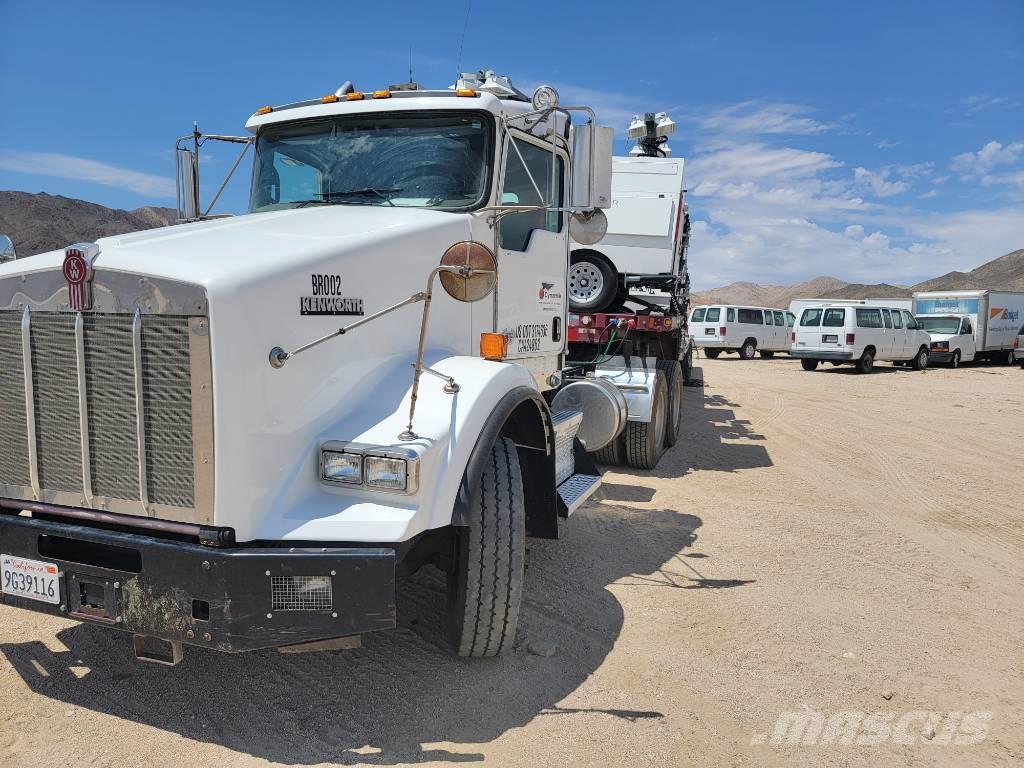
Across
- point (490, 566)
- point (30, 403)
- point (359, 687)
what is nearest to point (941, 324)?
point (490, 566)

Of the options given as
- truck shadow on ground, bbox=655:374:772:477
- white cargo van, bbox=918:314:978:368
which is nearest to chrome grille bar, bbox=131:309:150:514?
truck shadow on ground, bbox=655:374:772:477

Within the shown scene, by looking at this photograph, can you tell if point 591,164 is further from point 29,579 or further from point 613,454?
point 613,454

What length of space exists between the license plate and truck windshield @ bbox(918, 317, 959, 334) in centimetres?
2717

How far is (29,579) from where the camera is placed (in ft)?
9.77

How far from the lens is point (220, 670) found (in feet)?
11.6

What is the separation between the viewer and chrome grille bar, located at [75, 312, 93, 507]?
281cm

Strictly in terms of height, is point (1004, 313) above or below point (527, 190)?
below

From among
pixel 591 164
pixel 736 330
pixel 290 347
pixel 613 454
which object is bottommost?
pixel 613 454

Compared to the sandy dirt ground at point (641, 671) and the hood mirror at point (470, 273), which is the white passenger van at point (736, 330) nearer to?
the sandy dirt ground at point (641, 671)

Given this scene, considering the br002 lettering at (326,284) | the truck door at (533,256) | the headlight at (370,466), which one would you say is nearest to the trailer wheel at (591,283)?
the truck door at (533,256)

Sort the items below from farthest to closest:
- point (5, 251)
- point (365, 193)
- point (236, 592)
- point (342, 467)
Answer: point (5, 251) < point (365, 193) < point (342, 467) < point (236, 592)

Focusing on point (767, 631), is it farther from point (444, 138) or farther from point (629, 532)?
point (444, 138)

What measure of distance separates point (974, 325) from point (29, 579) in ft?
95.2

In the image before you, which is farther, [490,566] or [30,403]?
[490,566]
